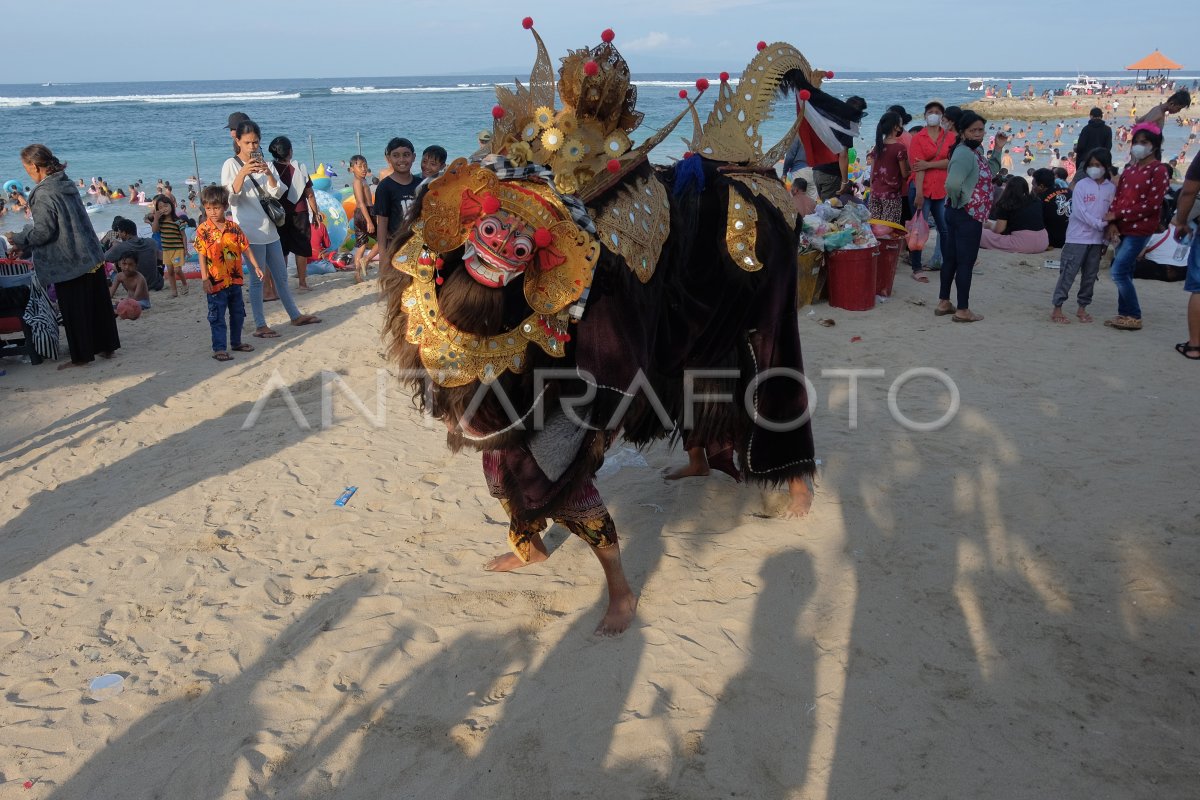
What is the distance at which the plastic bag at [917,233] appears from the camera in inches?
343

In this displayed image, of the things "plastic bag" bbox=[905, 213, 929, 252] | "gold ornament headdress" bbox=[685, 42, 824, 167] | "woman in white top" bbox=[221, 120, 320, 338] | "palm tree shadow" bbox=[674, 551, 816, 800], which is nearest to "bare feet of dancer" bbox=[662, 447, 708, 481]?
"palm tree shadow" bbox=[674, 551, 816, 800]

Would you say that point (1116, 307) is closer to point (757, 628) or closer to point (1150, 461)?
point (1150, 461)

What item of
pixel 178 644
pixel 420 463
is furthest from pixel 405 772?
pixel 420 463

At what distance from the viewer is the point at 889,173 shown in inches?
328

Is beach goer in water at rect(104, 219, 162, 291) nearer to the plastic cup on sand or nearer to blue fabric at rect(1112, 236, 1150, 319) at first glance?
the plastic cup on sand

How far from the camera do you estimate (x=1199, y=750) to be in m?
2.38

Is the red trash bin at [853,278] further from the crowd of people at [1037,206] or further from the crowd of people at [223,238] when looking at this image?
the crowd of people at [223,238]

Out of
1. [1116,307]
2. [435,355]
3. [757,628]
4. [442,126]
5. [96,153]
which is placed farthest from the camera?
[442,126]

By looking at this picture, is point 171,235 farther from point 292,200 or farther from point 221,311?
point 221,311

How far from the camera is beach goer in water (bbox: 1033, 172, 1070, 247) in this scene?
9.66 meters

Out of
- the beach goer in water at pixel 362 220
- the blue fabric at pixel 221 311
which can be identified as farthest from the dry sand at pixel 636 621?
the beach goer in water at pixel 362 220

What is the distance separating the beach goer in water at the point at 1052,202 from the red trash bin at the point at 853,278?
3771 millimetres

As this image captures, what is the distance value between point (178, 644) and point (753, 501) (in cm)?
261

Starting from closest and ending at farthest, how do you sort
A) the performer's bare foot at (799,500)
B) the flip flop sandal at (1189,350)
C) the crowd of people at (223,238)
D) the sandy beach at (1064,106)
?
1. the performer's bare foot at (799,500)
2. the flip flop sandal at (1189,350)
3. the crowd of people at (223,238)
4. the sandy beach at (1064,106)
